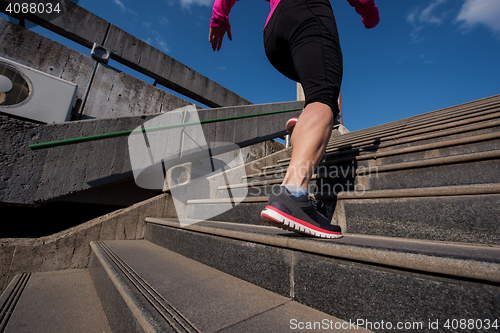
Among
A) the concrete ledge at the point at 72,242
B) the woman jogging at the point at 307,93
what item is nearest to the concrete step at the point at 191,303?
the woman jogging at the point at 307,93

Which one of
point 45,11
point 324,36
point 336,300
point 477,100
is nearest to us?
Answer: point 336,300

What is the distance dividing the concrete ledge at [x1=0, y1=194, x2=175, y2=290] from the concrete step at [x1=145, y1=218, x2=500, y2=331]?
6.52 feet

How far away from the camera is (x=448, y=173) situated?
1.44 m

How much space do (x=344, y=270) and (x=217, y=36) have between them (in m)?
1.91

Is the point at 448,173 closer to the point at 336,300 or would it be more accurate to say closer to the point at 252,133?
the point at 336,300

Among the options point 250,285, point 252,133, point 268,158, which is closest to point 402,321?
point 250,285

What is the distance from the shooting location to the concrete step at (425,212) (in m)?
0.99

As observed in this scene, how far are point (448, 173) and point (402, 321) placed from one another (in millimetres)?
1253

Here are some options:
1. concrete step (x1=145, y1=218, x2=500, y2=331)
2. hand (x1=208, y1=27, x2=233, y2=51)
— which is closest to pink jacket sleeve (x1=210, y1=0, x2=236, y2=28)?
hand (x1=208, y1=27, x2=233, y2=51)

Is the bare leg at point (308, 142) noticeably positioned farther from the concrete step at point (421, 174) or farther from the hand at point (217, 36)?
the hand at point (217, 36)

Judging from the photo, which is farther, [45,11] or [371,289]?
[45,11]

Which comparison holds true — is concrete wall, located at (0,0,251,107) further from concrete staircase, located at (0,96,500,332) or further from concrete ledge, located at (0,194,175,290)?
concrete staircase, located at (0,96,500,332)

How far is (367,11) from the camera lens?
147 centimetres

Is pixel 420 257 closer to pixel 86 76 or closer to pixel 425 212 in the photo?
pixel 425 212
